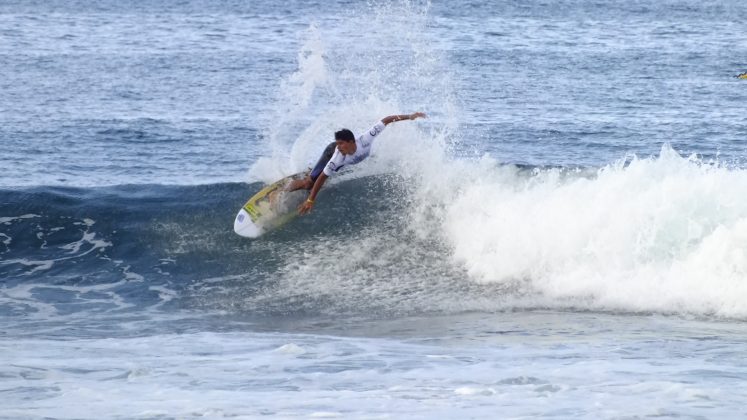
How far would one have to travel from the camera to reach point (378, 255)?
588 inches

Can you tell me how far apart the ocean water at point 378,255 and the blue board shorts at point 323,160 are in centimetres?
86

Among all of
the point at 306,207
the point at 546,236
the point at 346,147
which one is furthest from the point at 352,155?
the point at 546,236

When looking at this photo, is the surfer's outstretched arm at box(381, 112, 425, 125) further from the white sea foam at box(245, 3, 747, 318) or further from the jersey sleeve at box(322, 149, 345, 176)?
the white sea foam at box(245, 3, 747, 318)

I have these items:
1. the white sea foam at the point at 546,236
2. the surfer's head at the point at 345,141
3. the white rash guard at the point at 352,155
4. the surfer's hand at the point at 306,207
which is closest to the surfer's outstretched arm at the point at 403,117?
the white rash guard at the point at 352,155

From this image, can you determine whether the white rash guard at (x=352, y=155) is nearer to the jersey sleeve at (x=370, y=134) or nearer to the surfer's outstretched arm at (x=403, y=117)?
the jersey sleeve at (x=370, y=134)

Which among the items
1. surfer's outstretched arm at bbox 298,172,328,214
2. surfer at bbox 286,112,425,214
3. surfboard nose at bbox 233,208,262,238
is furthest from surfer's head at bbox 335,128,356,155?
surfboard nose at bbox 233,208,262,238

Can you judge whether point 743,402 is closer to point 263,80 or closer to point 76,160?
point 76,160

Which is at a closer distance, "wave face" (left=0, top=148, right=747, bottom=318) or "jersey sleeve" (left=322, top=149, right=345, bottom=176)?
"wave face" (left=0, top=148, right=747, bottom=318)

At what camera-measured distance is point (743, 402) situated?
8.54 meters

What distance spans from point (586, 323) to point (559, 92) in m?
18.4

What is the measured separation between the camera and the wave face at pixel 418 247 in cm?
1322

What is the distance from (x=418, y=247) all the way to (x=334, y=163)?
1.70 meters

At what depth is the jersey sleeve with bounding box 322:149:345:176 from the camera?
1476 centimetres

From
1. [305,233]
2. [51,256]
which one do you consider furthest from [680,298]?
[51,256]
